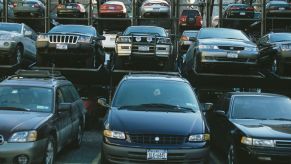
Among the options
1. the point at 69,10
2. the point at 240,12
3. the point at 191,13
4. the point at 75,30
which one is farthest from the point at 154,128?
the point at 191,13

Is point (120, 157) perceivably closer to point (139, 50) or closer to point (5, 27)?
point (139, 50)

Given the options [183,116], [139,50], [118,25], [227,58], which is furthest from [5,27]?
[118,25]

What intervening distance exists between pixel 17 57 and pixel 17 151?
29.8 ft

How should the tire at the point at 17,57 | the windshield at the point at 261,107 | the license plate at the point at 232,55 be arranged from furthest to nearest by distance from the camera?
the tire at the point at 17,57 → the license plate at the point at 232,55 → the windshield at the point at 261,107

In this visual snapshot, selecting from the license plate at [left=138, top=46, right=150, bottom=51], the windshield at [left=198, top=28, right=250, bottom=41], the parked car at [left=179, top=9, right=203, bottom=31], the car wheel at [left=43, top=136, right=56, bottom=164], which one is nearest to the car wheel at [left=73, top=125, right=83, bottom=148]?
the car wheel at [left=43, top=136, right=56, bottom=164]

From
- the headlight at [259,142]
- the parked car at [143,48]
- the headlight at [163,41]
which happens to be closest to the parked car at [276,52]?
the headlight at [163,41]

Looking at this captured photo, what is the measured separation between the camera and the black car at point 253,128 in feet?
28.0

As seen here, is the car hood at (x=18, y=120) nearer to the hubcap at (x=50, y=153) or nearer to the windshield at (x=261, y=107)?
the hubcap at (x=50, y=153)

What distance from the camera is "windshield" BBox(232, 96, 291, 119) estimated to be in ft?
33.2

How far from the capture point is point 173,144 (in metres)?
7.74

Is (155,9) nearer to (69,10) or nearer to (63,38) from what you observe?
(69,10)

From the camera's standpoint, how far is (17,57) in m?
16.5

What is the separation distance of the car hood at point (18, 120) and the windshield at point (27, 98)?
0.99 ft

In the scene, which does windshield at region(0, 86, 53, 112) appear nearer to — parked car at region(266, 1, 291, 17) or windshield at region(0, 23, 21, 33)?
windshield at region(0, 23, 21, 33)
